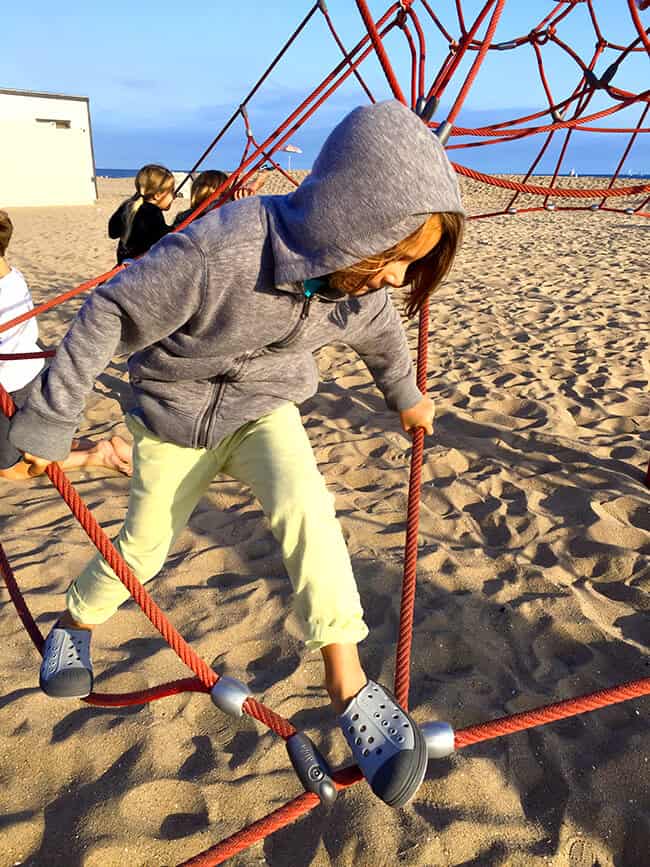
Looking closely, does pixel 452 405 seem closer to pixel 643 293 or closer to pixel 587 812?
pixel 587 812

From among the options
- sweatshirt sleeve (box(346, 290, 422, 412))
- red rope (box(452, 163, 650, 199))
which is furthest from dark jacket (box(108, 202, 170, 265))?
sweatshirt sleeve (box(346, 290, 422, 412))

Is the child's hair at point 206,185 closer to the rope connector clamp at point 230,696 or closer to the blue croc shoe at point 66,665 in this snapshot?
the blue croc shoe at point 66,665

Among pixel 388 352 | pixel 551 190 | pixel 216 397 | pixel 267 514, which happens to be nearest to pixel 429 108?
pixel 551 190

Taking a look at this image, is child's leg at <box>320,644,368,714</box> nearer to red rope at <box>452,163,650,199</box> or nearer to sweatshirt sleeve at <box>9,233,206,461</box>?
sweatshirt sleeve at <box>9,233,206,461</box>

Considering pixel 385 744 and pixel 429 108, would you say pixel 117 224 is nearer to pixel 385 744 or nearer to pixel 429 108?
pixel 429 108

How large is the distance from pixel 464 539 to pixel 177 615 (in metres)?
0.95

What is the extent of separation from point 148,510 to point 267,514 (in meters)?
0.29

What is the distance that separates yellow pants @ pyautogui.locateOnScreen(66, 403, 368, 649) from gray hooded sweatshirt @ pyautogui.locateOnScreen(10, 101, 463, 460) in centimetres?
4

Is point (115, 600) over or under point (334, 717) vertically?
over

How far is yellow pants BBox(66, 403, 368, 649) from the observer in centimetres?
120

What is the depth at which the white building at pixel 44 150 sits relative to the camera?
1939cm

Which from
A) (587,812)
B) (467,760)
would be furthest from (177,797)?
(587,812)

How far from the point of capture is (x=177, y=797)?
1.46 m

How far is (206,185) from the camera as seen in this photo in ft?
11.6
